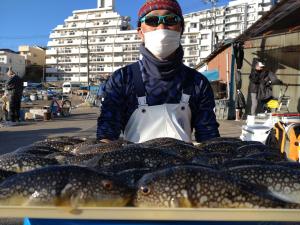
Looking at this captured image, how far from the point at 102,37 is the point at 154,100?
11518 centimetres

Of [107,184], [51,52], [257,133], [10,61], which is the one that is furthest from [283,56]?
[51,52]

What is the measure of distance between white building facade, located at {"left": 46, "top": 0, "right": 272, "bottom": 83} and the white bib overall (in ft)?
338

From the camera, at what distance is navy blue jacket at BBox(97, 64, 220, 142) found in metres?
3.27

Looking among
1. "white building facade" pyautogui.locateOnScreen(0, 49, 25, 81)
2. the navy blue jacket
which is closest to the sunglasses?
the navy blue jacket

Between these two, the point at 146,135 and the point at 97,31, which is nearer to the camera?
the point at 146,135

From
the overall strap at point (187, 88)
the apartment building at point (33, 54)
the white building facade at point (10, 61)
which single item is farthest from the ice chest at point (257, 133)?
the apartment building at point (33, 54)

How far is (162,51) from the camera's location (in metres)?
3.26

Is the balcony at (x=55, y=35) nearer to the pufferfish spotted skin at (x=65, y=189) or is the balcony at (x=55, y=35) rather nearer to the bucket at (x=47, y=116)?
the bucket at (x=47, y=116)

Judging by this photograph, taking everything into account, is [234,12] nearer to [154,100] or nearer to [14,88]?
[14,88]

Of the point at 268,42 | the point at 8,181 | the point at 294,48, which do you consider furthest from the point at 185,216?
the point at 268,42

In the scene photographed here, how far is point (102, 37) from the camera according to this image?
115 meters

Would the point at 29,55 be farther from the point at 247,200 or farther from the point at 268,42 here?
the point at 247,200

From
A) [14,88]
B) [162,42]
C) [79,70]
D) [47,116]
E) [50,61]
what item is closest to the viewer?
[162,42]

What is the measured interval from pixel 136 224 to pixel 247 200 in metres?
0.45
